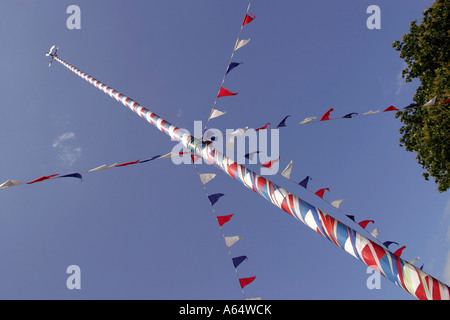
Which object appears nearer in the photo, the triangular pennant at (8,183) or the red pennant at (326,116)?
the triangular pennant at (8,183)

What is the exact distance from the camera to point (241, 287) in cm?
437

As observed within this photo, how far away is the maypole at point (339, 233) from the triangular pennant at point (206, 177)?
58cm

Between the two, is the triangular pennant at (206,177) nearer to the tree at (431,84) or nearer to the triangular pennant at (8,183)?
the triangular pennant at (8,183)

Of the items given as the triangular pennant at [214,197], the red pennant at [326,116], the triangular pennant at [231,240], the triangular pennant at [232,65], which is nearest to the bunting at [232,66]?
the triangular pennant at [232,65]

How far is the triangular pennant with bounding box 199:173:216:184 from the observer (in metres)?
5.05

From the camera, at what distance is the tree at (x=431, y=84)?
9.59 metres

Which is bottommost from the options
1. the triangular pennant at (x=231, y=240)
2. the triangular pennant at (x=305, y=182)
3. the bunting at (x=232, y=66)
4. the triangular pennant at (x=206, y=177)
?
the triangular pennant at (x=231, y=240)

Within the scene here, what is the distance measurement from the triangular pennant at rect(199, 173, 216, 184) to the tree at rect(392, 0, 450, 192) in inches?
351

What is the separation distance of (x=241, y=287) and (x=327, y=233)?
2035 millimetres

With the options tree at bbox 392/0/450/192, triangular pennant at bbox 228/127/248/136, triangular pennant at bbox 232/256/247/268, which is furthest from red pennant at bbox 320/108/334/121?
tree at bbox 392/0/450/192

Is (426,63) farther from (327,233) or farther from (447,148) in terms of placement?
(327,233)

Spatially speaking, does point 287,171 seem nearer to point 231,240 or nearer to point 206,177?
point 231,240
